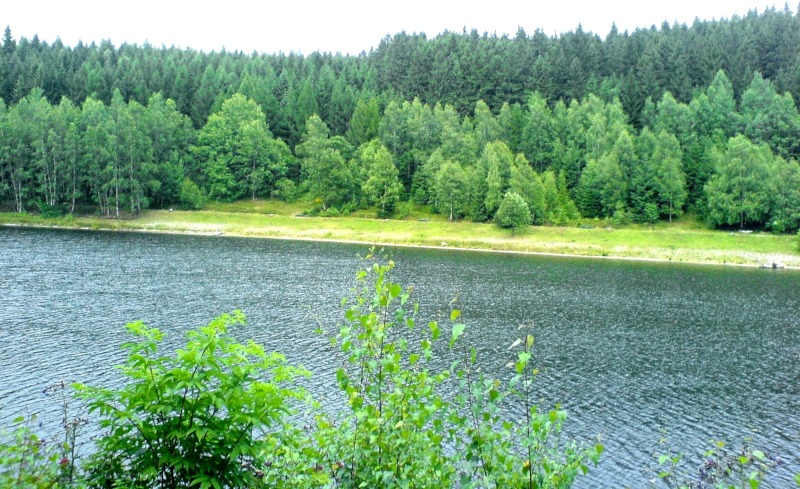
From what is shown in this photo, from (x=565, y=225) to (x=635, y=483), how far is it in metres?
77.0

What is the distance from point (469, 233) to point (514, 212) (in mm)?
6979

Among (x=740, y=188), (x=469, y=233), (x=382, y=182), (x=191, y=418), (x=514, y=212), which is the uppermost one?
(x=382, y=182)

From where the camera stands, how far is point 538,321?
40.4 m

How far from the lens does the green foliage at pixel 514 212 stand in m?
86.7

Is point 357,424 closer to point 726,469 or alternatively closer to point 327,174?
point 726,469

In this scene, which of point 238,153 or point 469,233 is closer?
point 469,233

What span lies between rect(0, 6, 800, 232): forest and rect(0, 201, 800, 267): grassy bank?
345 cm

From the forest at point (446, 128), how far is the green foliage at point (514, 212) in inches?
19.2

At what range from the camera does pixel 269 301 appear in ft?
142

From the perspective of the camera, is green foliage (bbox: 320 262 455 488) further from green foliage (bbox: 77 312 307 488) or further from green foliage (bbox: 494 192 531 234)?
green foliage (bbox: 494 192 531 234)

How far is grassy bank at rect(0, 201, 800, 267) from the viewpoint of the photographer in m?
79.7

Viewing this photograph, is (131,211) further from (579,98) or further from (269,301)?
(579,98)

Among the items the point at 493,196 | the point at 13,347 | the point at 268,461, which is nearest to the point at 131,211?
the point at 493,196

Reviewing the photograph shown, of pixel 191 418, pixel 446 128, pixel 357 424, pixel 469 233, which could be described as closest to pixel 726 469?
pixel 357 424
